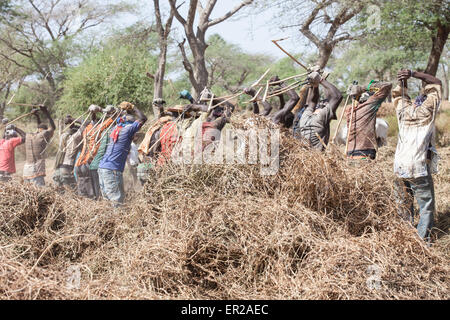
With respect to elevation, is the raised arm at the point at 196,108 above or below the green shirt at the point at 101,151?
above

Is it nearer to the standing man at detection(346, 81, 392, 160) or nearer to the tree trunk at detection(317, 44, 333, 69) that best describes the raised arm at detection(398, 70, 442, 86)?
the standing man at detection(346, 81, 392, 160)

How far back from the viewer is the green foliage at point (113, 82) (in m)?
11.7

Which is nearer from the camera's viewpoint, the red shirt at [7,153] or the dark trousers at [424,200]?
the dark trousers at [424,200]

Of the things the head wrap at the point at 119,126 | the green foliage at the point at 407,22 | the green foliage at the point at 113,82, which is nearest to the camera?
the head wrap at the point at 119,126

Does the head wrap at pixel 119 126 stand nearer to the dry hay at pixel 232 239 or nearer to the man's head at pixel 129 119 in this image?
the man's head at pixel 129 119

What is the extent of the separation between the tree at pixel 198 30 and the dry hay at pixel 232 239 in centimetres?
589

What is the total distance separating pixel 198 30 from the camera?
33.3ft

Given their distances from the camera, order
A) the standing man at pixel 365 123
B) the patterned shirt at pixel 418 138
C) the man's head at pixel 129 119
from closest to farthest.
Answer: the patterned shirt at pixel 418 138 < the standing man at pixel 365 123 < the man's head at pixel 129 119

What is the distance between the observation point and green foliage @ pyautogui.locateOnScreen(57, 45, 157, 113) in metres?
11.7

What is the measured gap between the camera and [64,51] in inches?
739

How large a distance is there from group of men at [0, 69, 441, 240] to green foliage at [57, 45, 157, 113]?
5.24 meters

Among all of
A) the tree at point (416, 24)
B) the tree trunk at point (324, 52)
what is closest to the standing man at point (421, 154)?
the tree at point (416, 24)

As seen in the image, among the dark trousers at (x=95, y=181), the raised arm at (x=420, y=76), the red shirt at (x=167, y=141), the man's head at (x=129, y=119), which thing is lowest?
the dark trousers at (x=95, y=181)
